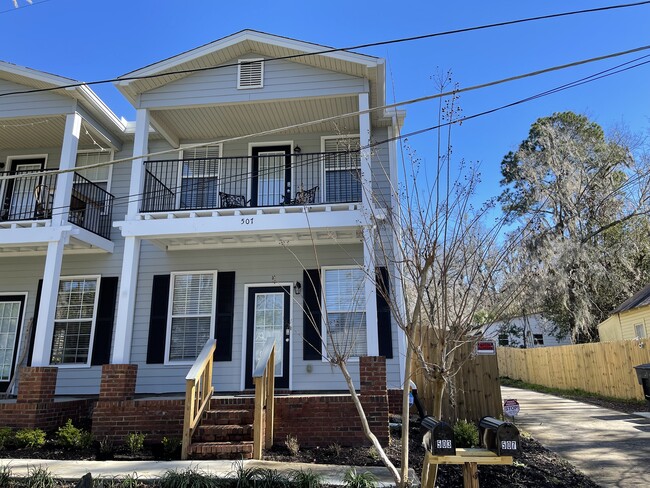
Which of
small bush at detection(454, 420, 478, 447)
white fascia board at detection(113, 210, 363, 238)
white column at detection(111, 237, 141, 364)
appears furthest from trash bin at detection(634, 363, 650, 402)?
white column at detection(111, 237, 141, 364)

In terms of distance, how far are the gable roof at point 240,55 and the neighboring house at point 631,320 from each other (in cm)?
1320

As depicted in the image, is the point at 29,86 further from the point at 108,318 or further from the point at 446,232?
the point at 446,232

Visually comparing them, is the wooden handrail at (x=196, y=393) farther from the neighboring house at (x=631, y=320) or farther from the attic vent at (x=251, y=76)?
the neighboring house at (x=631, y=320)

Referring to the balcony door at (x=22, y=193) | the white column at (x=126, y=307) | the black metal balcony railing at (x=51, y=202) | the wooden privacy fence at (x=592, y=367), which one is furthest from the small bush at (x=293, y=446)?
the wooden privacy fence at (x=592, y=367)

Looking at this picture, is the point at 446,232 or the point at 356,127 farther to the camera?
the point at 356,127

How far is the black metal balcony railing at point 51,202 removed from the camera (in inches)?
399

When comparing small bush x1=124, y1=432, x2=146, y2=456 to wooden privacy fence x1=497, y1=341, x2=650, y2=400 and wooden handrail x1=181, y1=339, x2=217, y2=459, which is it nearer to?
wooden handrail x1=181, y1=339, x2=217, y2=459

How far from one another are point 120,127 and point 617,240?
2021 cm

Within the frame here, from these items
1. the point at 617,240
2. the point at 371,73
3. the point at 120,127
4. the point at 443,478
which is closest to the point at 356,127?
the point at 371,73

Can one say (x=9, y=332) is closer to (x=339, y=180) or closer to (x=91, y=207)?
(x=91, y=207)

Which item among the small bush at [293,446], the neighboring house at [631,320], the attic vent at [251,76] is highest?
the attic vent at [251,76]

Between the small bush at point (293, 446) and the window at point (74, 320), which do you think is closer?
the small bush at point (293, 446)

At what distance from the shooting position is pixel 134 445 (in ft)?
22.4

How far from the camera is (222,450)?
6438 millimetres
